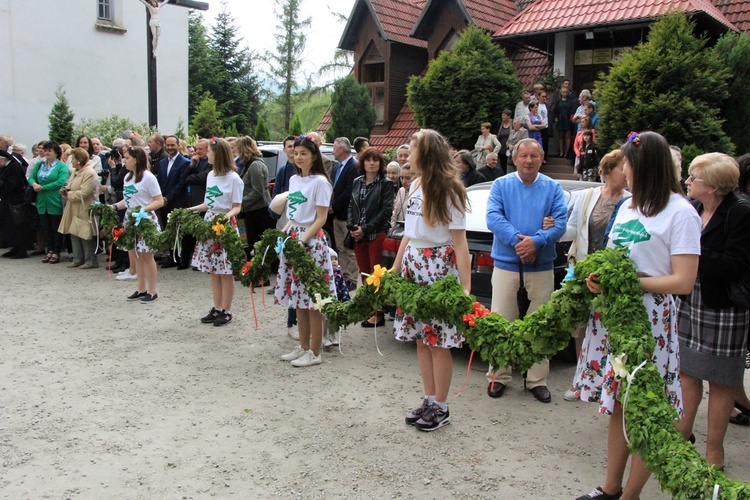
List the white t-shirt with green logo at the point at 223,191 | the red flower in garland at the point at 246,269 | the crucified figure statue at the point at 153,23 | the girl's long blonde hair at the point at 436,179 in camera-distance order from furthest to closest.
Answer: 1. the crucified figure statue at the point at 153,23
2. the white t-shirt with green logo at the point at 223,191
3. the red flower in garland at the point at 246,269
4. the girl's long blonde hair at the point at 436,179

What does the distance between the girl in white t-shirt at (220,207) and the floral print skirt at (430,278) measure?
3.24 meters

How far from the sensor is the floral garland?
10.2ft

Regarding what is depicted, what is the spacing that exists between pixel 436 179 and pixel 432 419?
1.81 m

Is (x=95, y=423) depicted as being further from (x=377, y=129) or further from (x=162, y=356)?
(x=377, y=129)

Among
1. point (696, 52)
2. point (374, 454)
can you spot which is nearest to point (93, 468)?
point (374, 454)

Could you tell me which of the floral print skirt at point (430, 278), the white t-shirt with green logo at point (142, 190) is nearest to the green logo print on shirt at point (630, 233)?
the floral print skirt at point (430, 278)

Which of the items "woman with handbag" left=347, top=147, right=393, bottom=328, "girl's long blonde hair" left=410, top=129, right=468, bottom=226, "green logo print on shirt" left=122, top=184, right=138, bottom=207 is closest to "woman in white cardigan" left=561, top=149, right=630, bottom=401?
"girl's long blonde hair" left=410, top=129, right=468, bottom=226

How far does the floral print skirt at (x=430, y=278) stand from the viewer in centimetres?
482

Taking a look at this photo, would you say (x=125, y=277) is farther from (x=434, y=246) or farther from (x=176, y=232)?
(x=434, y=246)

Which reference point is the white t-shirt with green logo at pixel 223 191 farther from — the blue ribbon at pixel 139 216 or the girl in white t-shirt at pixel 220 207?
the blue ribbon at pixel 139 216

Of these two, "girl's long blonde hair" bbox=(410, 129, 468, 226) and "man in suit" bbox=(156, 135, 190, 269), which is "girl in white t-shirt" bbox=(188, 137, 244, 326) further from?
"man in suit" bbox=(156, 135, 190, 269)

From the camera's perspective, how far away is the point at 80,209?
37.9 ft

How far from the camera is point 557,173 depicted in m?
14.9

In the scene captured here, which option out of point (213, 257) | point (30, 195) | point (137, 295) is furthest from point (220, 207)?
point (30, 195)
